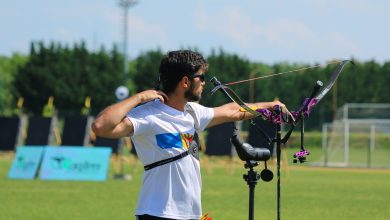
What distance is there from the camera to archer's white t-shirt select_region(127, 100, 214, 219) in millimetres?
5957

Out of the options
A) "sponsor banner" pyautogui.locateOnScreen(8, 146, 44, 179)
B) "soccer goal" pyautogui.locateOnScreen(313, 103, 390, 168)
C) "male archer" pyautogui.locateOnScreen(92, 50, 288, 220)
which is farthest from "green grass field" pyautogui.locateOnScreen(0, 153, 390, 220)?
"soccer goal" pyautogui.locateOnScreen(313, 103, 390, 168)

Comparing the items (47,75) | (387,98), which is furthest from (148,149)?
(47,75)

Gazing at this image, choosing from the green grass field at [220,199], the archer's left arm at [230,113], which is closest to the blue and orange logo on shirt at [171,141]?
the archer's left arm at [230,113]

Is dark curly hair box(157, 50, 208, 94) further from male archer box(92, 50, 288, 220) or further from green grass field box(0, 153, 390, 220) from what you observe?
green grass field box(0, 153, 390, 220)

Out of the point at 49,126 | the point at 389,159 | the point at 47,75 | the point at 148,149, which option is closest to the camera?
the point at 148,149

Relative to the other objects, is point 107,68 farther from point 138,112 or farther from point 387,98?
point 138,112

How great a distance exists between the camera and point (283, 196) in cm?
1850

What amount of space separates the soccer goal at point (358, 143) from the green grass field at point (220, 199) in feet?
47.0

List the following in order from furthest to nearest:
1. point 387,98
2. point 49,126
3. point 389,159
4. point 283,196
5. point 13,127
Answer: point 387,98
point 389,159
point 13,127
point 49,126
point 283,196

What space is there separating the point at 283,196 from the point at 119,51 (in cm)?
6619

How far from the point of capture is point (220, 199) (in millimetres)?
17406

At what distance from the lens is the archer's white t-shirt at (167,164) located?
Answer: 5.96m

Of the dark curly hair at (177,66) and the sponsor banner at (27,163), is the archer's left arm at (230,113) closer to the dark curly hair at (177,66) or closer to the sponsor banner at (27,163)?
the dark curly hair at (177,66)

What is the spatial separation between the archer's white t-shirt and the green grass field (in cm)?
776
